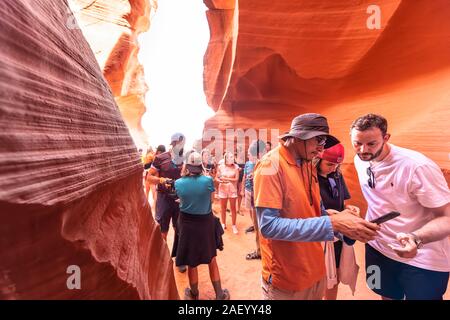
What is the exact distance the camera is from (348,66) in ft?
17.7

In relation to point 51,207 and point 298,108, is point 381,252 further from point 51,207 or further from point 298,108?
point 298,108

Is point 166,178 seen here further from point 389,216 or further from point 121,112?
point 389,216

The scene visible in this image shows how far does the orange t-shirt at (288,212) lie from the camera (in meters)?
1.37

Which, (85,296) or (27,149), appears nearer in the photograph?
(27,149)

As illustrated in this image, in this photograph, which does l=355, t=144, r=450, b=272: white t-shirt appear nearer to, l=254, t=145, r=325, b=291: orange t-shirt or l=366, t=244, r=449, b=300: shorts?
l=366, t=244, r=449, b=300: shorts

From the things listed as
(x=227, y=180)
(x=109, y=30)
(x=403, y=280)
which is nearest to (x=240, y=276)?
(x=227, y=180)

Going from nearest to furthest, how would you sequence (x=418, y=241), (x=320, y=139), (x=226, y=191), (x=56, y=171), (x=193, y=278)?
1. (x=56, y=171)
2. (x=418, y=241)
3. (x=320, y=139)
4. (x=193, y=278)
5. (x=226, y=191)

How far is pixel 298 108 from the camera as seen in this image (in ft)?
22.4

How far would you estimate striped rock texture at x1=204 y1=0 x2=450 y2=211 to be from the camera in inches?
158

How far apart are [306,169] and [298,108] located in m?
5.81

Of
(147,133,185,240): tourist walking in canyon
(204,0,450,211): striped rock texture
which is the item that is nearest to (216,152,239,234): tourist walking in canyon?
(147,133,185,240): tourist walking in canyon

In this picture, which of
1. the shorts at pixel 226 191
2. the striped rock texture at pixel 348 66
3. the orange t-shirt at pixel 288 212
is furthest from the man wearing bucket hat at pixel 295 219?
the shorts at pixel 226 191

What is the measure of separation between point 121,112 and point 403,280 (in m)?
3.68
